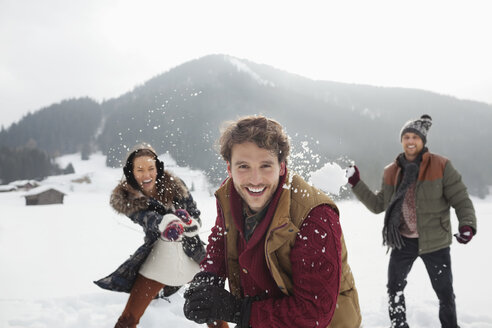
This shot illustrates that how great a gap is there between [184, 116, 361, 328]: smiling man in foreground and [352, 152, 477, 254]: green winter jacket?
179 cm

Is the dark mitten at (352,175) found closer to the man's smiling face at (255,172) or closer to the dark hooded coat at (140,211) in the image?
the dark hooded coat at (140,211)

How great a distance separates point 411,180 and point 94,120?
108m

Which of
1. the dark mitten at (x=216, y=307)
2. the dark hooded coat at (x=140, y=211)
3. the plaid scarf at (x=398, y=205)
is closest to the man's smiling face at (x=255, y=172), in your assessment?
the dark mitten at (x=216, y=307)

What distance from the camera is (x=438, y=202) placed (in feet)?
9.67

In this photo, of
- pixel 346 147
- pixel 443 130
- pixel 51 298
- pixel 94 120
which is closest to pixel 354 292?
pixel 51 298

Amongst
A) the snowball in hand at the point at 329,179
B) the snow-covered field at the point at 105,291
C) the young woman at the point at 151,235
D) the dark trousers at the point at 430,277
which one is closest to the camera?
the snowball in hand at the point at 329,179

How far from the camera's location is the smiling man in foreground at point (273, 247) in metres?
1.29

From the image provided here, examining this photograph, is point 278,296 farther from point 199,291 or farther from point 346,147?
point 346,147

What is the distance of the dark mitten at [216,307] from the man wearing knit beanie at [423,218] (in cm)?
224

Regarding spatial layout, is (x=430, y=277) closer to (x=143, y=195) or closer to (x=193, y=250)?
(x=193, y=250)

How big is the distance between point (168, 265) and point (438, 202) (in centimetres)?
263

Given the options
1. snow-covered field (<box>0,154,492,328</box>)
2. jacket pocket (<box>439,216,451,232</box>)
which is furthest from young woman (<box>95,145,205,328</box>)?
jacket pocket (<box>439,216,451,232</box>)

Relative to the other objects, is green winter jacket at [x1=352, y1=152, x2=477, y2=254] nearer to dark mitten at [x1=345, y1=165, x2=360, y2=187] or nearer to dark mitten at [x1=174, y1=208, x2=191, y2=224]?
dark mitten at [x1=345, y1=165, x2=360, y2=187]

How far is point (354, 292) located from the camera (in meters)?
1.56
